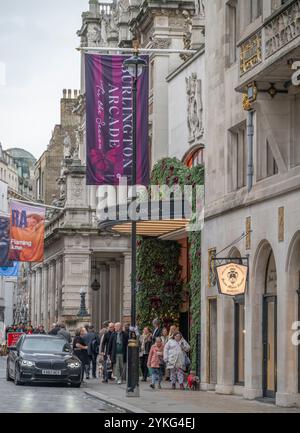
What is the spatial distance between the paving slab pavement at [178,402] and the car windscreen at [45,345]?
1719mm

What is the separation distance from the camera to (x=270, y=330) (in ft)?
106

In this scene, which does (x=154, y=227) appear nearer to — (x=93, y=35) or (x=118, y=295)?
(x=118, y=295)

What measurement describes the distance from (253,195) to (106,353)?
10768mm

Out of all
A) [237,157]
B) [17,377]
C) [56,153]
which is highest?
[56,153]

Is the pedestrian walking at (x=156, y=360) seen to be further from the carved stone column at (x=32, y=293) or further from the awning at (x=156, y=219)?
the carved stone column at (x=32, y=293)

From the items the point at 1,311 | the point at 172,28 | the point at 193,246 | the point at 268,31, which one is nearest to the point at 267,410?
the point at 268,31

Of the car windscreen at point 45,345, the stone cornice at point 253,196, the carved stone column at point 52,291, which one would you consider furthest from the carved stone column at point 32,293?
the stone cornice at point 253,196

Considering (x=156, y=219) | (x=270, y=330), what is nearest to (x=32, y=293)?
(x=156, y=219)

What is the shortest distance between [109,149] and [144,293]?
7091 millimetres

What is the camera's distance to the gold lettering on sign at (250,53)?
A: 30031 mm

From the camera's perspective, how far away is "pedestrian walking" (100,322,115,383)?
42000mm
